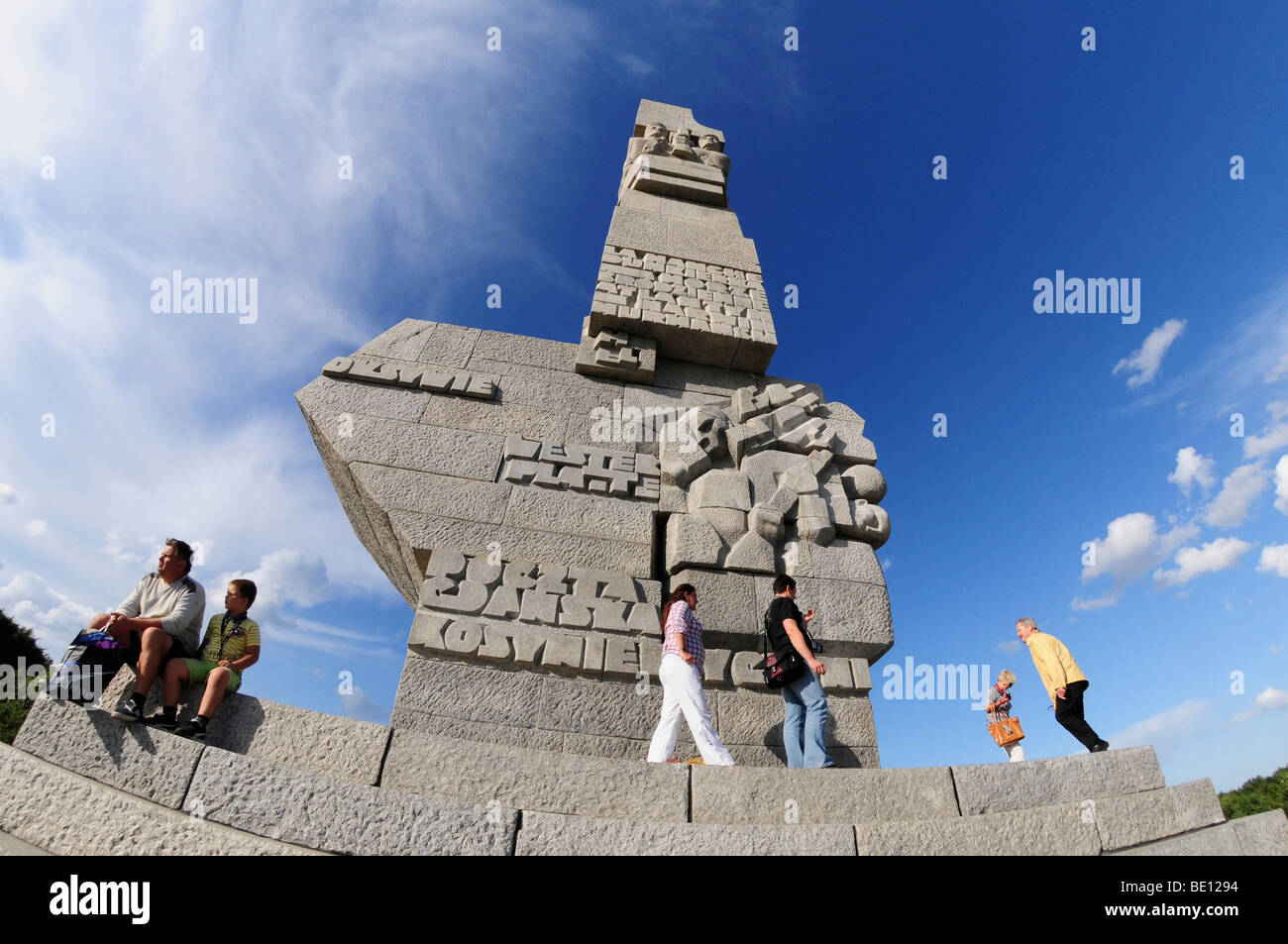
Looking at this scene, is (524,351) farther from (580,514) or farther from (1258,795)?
(1258,795)

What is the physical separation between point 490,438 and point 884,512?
4145 mm

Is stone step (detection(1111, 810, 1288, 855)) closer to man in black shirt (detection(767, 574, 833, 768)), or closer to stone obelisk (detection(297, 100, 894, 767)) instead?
man in black shirt (detection(767, 574, 833, 768))

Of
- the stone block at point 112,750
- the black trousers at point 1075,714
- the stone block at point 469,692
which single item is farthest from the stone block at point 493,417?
the black trousers at point 1075,714

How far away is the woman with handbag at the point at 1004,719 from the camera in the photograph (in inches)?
282

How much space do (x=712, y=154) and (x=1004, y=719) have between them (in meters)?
9.18

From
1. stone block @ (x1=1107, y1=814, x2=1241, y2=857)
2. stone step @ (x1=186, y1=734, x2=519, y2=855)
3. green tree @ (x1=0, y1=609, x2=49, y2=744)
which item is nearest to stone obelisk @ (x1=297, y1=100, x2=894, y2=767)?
stone step @ (x1=186, y1=734, x2=519, y2=855)

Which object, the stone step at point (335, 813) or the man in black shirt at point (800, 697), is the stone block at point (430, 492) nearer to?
the man in black shirt at point (800, 697)

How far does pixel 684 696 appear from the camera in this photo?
4.38 meters

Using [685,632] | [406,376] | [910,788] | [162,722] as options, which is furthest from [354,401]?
[910,788]

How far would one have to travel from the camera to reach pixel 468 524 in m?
5.78

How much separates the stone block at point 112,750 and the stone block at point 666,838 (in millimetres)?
1711
